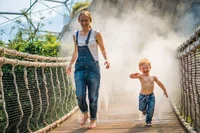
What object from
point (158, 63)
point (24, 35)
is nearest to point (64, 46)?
point (158, 63)

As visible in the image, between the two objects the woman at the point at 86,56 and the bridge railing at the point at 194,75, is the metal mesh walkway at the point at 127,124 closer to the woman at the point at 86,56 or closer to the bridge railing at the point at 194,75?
the bridge railing at the point at 194,75

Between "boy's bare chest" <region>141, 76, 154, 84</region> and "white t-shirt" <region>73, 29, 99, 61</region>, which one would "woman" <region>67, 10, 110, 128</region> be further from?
"boy's bare chest" <region>141, 76, 154, 84</region>

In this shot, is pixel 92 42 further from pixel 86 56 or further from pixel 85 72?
pixel 85 72

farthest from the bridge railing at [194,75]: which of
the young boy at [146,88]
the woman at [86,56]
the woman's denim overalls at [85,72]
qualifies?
the woman's denim overalls at [85,72]

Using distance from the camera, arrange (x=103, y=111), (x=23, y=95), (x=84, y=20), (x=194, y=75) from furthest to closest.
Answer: (x=103, y=111), (x=23, y=95), (x=84, y=20), (x=194, y=75)

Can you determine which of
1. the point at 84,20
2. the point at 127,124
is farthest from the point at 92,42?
the point at 127,124

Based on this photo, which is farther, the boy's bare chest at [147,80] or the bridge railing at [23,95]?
the boy's bare chest at [147,80]

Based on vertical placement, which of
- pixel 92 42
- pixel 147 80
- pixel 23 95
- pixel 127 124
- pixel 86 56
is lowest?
pixel 127 124

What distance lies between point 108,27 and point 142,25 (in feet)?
6.21

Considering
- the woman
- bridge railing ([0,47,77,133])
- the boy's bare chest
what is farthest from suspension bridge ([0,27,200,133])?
the woman

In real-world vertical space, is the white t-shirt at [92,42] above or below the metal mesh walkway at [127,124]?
above

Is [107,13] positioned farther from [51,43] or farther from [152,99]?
[152,99]

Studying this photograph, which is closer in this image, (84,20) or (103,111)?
(84,20)

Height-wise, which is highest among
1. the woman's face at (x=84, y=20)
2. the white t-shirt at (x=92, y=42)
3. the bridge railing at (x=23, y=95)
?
the woman's face at (x=84, y=20)
